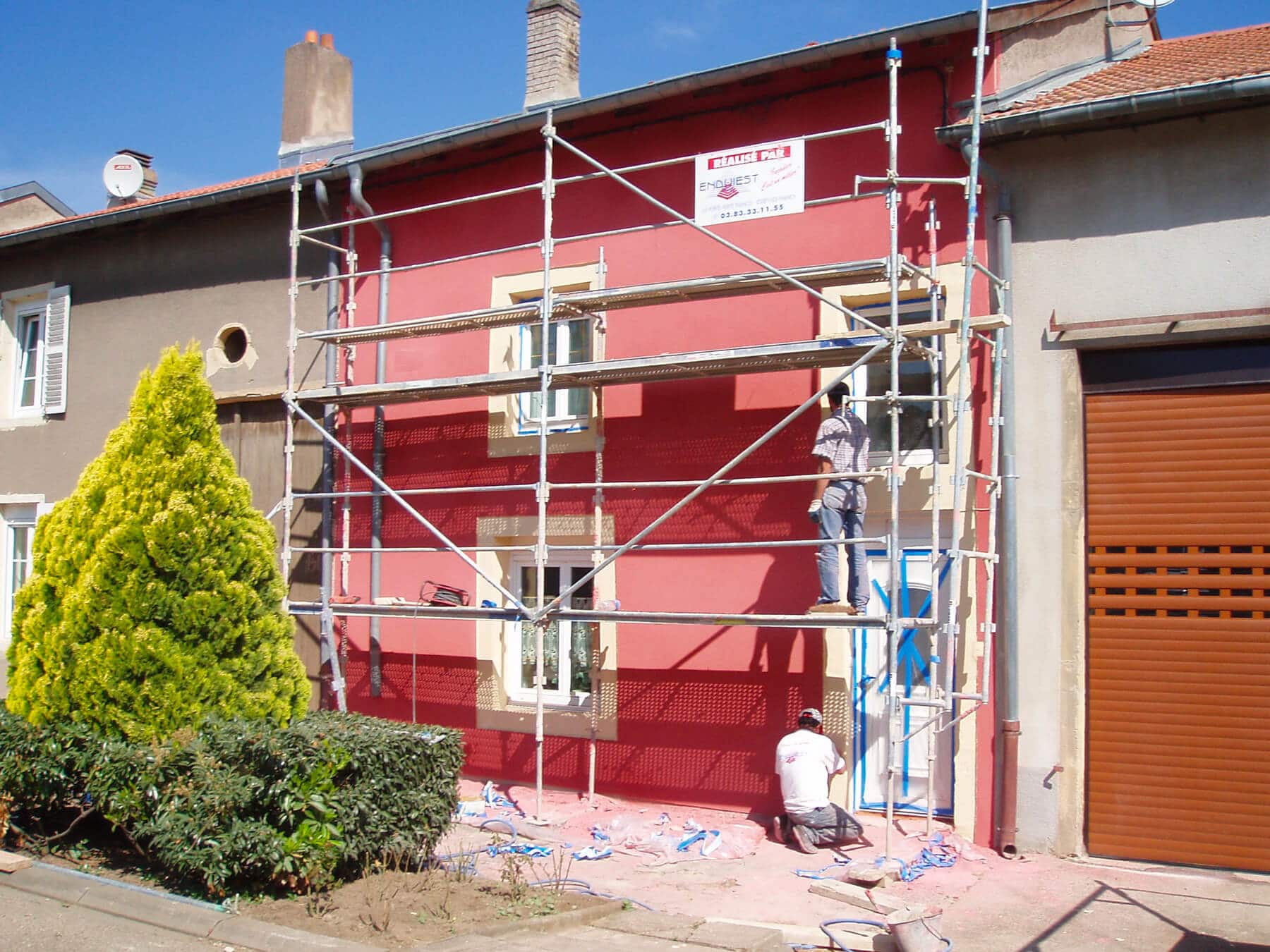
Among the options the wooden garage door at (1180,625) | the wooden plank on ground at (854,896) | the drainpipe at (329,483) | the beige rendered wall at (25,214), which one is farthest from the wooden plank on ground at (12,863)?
the beige rendered wall at (25,214)

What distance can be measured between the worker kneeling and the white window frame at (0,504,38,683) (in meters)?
9.50

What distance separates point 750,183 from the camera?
8.76 m

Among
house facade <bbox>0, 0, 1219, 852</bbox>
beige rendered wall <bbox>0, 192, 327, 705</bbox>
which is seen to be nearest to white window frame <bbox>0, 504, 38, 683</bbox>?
beige rendered wall <bbox>0, 192, 327, 705</bbox>

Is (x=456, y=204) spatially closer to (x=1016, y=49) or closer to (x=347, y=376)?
(x=347, y=376)

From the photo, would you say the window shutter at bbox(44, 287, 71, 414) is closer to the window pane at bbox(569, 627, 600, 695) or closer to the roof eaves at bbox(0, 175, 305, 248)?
the roof eaves at bbox(0, 175, 305, 248)

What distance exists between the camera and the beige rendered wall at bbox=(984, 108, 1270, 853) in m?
7.68

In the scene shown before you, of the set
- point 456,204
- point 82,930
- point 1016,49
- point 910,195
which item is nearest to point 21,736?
point 82,930

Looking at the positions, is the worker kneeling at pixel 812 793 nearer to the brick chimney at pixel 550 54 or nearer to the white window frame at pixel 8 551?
the brick chimney at pixel 550 54

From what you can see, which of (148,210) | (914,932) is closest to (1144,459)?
(914,932)

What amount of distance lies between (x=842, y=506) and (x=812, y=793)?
1.91m

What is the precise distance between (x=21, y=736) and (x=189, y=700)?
116cm

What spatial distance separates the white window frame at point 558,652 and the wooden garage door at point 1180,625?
155 inches

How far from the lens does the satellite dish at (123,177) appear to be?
47.8ft

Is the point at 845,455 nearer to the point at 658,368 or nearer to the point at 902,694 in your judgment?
the point at 658,368
